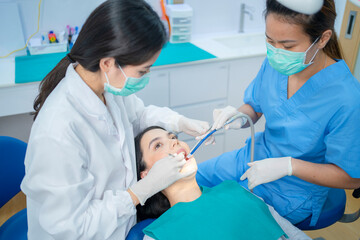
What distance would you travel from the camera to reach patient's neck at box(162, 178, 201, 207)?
144 cm

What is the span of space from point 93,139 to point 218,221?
1.93 ft

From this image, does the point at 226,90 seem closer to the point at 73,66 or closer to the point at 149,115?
the point at 149,115

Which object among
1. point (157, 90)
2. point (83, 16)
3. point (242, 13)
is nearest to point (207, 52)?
point (157, 90)

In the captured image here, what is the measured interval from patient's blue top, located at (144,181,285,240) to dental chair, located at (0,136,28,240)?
564mm

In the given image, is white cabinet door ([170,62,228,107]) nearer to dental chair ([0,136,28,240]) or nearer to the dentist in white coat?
the dentist in white coat

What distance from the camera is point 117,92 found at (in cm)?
119

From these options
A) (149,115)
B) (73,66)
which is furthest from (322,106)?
(73,66)

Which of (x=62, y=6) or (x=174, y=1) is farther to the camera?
(x=174, y=1)

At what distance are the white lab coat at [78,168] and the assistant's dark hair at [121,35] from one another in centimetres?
13

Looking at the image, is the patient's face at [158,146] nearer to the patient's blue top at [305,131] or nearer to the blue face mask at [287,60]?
the patient's blue top at [305,131]

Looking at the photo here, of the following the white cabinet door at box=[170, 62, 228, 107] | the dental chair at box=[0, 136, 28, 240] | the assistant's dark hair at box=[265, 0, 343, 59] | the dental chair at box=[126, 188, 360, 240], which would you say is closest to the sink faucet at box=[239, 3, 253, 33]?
the white cabinet door at box=[170, 62, 228, 107]

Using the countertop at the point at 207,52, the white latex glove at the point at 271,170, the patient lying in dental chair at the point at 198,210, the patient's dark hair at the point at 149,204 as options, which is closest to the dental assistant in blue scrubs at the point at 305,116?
the white latex glove at the point at 271,170

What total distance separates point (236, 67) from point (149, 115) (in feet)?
3.54

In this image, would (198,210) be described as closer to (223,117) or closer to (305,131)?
(223,117)
